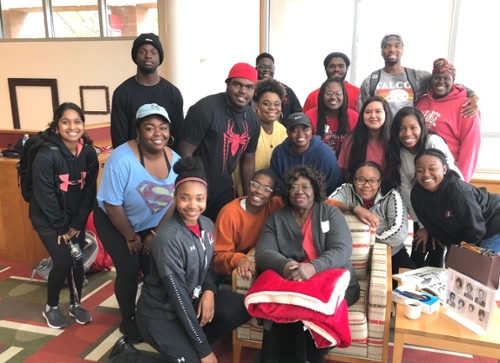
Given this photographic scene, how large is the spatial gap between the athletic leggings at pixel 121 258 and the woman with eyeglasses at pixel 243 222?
1.43 feet

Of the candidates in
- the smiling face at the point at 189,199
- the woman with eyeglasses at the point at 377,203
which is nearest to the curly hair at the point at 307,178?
the woman with eyeglasses at the point at 377,203

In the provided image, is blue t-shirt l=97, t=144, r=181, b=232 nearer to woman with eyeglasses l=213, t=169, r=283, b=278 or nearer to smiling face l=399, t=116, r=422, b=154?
woman with eyeglasses l=213, t=169, r=283, b=278

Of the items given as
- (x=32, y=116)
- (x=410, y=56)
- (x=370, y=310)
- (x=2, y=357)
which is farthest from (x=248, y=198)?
(x=32, y=116)

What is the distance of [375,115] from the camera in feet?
8.97

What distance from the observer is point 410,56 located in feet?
18.3

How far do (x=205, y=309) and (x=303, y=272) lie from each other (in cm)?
53

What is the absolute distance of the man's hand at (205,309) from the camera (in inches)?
83.0

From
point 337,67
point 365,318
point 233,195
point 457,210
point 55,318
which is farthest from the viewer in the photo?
point 337,67

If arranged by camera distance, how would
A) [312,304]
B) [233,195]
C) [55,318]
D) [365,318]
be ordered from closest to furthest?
[312,304] < [365,318] < [55,318] < [233,195]

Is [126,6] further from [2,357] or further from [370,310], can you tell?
[370,310]

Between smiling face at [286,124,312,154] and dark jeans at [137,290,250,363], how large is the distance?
1031mm

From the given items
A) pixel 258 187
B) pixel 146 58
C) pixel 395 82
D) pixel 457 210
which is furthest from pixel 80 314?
pixel 395 82

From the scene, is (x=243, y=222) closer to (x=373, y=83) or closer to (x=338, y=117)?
(x=338, y=117)

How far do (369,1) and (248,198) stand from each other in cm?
427
